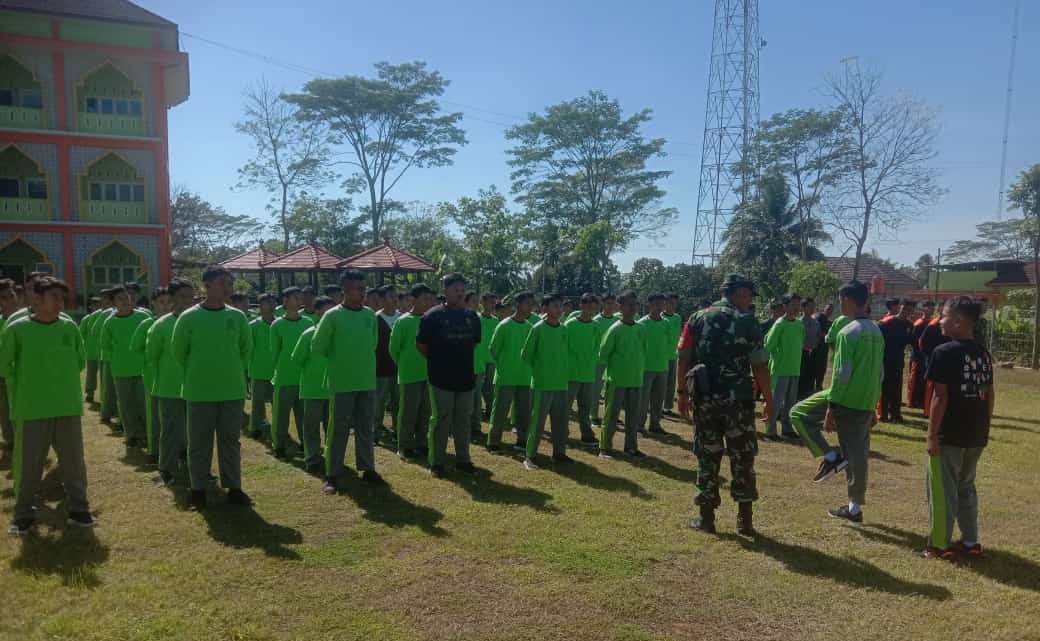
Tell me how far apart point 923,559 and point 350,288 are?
5548mm

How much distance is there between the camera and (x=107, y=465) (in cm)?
773

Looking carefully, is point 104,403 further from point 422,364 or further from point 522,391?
point 522,391

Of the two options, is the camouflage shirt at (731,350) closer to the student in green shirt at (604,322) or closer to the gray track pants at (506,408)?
the gray track pants at (506,408)

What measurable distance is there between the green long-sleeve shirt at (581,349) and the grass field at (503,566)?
1868 mm

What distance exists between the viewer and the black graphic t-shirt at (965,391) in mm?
5094

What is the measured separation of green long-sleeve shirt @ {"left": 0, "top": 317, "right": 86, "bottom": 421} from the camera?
551 cm

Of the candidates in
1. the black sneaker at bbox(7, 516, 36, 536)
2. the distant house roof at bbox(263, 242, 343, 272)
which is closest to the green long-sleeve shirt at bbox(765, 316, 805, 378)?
the black sneaker at bbox(7, 516, 36, 536)

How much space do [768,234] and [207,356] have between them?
31.1 metres

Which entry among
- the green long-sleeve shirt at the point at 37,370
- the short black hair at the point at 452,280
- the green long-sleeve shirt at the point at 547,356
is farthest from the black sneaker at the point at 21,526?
the green long-sleeve shirt at the point at 547,356

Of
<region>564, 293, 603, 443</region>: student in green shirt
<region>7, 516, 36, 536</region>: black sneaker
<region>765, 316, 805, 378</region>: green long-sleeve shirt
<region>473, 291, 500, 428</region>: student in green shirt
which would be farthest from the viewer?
<region>473, 291, 500, 428</region>: student in green shirt

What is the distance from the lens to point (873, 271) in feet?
Result: 152

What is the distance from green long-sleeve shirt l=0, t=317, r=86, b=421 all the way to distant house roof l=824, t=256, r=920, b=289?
45884 mm

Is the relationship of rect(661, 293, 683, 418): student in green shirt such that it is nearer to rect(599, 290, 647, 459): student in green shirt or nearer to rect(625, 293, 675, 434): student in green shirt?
rect(625, 293, 675, 434): student in green shirt

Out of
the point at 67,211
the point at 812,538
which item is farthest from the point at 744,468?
the point at 67,211
